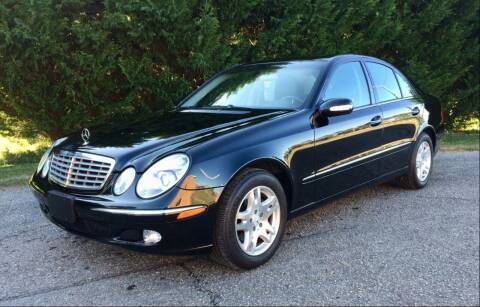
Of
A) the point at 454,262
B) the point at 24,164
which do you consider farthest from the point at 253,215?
the point at 24,164

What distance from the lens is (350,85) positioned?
169 inches

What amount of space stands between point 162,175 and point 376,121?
2.35 meters

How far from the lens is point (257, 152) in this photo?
3.20 meters

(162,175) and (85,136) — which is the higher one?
(85,136)

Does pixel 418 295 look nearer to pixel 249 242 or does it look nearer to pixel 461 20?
pixel 249 242

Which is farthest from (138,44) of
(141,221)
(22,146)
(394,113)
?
(141,221)

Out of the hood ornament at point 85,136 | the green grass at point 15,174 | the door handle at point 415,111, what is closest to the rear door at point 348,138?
the door handle at point 415,111

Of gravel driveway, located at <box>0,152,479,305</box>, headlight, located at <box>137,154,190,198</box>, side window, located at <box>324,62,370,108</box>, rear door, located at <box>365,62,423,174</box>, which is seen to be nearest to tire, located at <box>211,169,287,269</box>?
gravel driveway, located at <box>0,152,479,305</box>

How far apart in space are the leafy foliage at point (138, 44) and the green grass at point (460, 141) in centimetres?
222

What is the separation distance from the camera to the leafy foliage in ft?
21.0

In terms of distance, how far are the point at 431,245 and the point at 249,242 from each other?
1.49 m

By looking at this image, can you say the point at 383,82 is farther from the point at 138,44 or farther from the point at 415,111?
the point at 138,44

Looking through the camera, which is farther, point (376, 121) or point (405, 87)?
point (405, 87)

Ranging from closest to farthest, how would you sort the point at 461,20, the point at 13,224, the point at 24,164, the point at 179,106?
1. the point at 13,224
2. the point at 179,106
3. the point at 24,164
4. the point at 461,20
